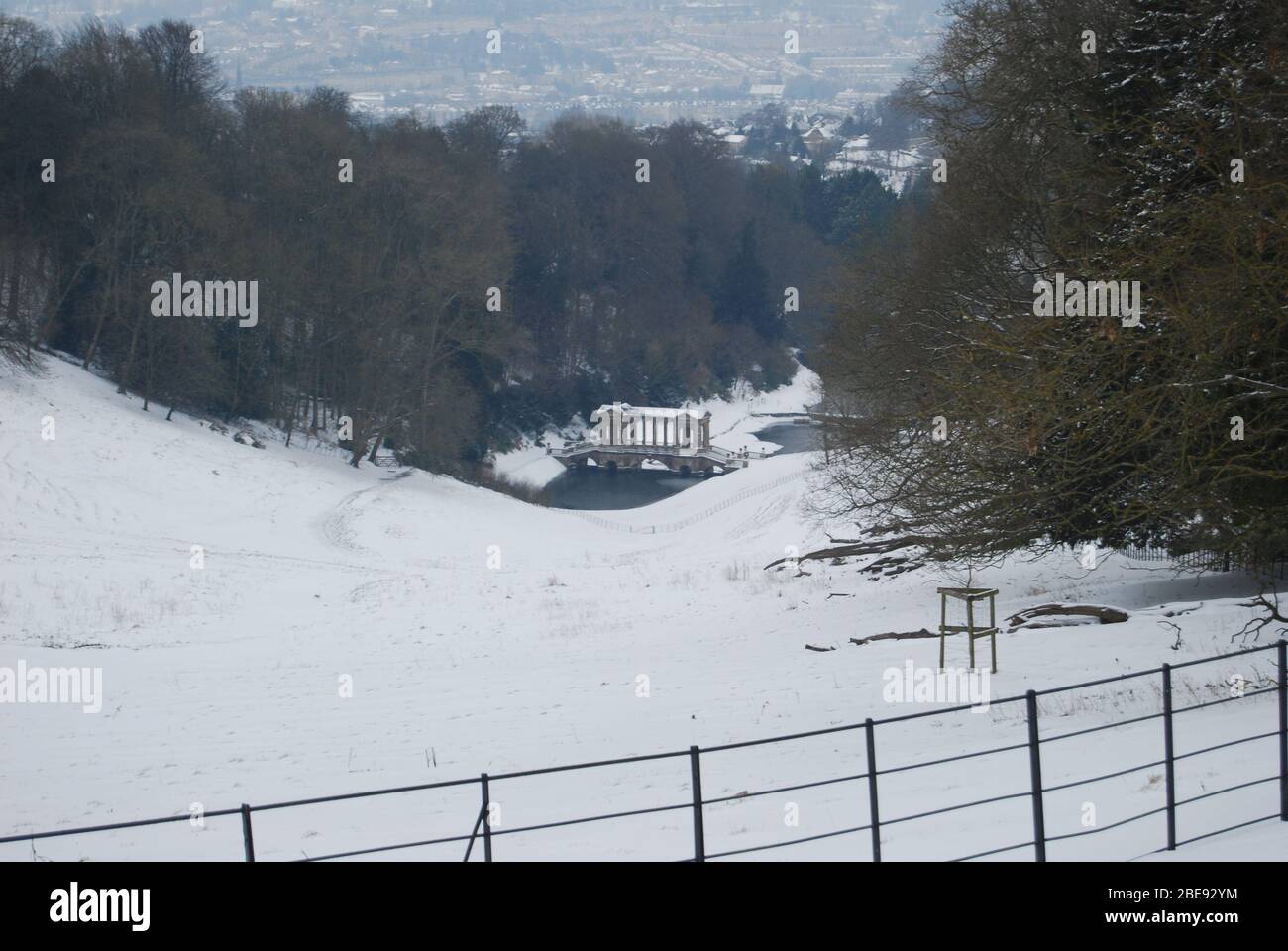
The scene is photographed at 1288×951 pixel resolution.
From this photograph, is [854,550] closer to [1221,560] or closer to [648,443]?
[1221,560]

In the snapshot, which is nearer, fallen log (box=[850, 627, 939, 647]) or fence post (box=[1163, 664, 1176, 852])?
fence post (box=[1163, 664, 1176, 852])

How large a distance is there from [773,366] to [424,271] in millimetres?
44472

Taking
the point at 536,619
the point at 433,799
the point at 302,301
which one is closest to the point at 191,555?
the point at 536,619

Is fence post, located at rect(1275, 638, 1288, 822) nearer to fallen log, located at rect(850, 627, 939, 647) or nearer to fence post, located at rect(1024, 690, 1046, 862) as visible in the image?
fence post, located at rect(1024, 690, 1046, 862)

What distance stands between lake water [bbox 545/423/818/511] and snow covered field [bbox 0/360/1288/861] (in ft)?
77.4

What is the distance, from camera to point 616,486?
65750 mm

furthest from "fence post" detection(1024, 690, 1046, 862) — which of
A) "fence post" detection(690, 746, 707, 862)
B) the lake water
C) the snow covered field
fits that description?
the lake water

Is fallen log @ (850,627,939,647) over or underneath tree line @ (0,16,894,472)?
underneath

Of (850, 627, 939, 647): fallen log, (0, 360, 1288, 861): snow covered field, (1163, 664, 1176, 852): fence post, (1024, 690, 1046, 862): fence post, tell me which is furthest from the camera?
(850, 627, 939, 647): fallen log

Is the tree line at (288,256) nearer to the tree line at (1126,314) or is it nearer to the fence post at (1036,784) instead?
the tree line at (1126,314)

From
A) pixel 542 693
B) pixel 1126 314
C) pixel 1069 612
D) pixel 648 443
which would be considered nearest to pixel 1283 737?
pixel 1126 314

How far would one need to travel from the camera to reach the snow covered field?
10195 mm

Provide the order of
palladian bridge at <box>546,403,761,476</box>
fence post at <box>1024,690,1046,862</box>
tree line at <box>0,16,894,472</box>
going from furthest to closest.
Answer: palladian bridge at <box>546,403,761,476</box> → tree line at <box>0,16,894,472</box> → fence post at <box>1024,690,1046,862</box>
